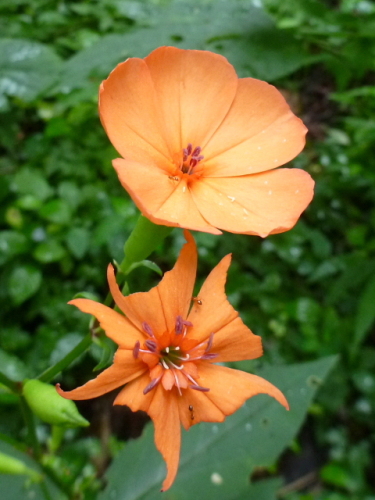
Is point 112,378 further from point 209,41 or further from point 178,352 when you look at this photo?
point 209,41

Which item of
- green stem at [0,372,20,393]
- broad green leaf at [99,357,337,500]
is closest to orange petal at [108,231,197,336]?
green stem at [0,372,20,393]

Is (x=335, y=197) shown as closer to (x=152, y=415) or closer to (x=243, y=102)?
(x=243, y=102)

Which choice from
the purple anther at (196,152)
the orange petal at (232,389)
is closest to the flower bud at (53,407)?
the orange petal at (232,389)

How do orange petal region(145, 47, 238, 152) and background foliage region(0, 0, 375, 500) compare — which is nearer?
orange petal region(145, 47, 238, 152)

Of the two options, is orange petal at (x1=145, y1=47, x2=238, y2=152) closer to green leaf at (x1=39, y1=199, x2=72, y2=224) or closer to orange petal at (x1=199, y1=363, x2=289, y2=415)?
orange petal at (x1=199, y1=363, x2=289, y2=415)

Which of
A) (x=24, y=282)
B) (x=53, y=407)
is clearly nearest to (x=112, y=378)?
(x=53, y=407)

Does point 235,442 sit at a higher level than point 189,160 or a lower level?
lower
